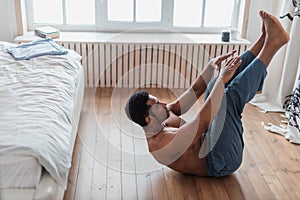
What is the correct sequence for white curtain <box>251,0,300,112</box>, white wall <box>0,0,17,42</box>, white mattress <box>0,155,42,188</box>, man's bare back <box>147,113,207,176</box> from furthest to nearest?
white wall <box>0,0,17,42</box> < white curtain <box>251,0,300,112</box> < man's bare back <box>147,113,207,176</box> < white mattress <box>0,155,42,188</box>

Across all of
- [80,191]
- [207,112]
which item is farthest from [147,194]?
[207,112]

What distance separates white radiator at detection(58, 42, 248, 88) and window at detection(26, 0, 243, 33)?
35cm

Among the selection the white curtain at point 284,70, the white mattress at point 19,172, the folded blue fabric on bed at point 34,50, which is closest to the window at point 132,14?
the white curtain at point 284,70

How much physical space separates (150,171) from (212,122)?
1.74 ft

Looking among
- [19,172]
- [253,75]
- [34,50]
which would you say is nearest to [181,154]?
[253,75]

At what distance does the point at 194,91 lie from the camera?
8.45ft

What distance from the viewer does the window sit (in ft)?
12.5

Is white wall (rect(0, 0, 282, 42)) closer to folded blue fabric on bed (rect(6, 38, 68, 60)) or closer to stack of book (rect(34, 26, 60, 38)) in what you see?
stack of book (rect(34, 26, 60, 38))

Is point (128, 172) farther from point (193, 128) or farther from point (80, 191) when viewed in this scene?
point (193, 128)

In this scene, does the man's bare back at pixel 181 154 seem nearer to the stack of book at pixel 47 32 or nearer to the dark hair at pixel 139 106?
the dark hair at pixel 139 106

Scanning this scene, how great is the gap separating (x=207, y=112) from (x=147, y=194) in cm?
59

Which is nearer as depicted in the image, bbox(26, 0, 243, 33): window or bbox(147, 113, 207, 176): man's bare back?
bbox(147, 113, 207, 176): man's bare back

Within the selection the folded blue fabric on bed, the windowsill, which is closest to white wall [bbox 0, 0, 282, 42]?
the windowsill

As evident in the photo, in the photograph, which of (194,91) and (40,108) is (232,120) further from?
(40,108)
